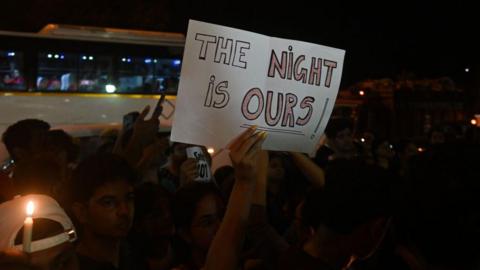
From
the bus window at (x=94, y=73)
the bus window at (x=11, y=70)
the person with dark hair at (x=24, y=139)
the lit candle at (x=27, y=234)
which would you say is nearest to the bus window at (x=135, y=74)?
the bus window at (x=94, y=73)

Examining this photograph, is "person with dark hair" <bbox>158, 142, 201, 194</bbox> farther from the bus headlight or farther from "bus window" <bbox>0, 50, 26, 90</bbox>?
"bus window" <bbox>0, 50, 26, 90</bbox>

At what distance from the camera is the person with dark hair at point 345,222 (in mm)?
2160

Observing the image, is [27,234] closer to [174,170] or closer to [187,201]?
[187,201]

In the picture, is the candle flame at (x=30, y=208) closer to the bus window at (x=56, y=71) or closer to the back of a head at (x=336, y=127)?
the back of a head at (x=336, y=127)

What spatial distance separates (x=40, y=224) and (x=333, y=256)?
3.41ft

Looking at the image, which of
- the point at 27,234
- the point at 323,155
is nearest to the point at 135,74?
the point at 323,155

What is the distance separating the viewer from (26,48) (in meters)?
13.3

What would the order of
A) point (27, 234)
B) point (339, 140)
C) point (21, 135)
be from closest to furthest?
point (27, 234)
point (21, 135)
point (339, 140)

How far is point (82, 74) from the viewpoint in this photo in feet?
44.5

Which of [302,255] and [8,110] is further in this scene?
[8,110]

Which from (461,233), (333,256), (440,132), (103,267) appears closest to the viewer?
(461,233)

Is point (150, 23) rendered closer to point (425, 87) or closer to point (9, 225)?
point (425, 87)

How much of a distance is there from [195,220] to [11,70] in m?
11.0

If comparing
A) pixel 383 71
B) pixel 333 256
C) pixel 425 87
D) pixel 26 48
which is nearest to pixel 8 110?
pixel 26 48
